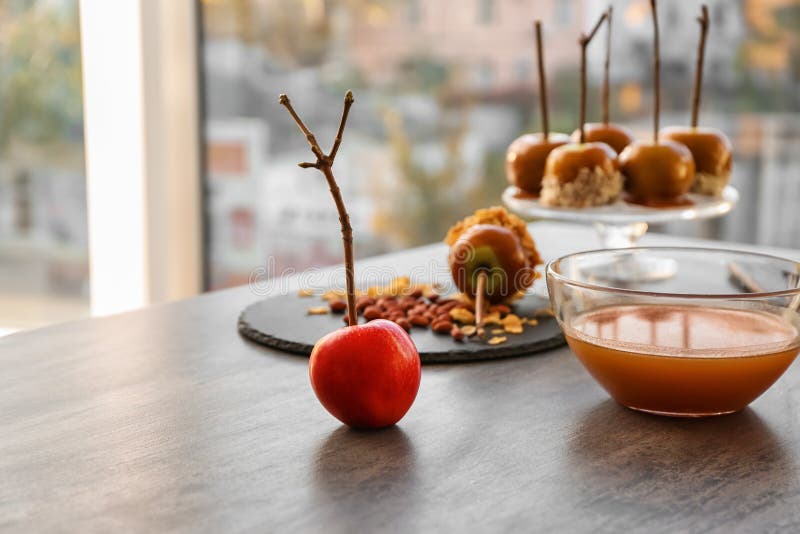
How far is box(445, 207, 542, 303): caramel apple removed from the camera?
1.23m

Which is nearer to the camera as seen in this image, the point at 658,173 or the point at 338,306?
the point at 338,306

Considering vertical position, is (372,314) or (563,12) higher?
(563,12)

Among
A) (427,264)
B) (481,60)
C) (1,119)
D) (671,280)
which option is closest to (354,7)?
(481,60)

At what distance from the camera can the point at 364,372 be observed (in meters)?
0.83

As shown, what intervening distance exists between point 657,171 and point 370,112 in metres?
1.43

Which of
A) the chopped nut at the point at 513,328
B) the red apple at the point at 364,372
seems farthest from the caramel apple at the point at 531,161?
the red apple at the point at 364,372

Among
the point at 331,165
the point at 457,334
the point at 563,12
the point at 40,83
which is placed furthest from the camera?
the point at 40,83

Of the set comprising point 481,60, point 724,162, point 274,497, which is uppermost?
point 481,60

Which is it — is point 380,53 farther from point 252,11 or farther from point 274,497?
point 274,497

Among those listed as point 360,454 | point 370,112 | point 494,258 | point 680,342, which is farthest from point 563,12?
point 360,454

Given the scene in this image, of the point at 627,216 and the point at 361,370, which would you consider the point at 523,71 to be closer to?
the point at 627,216

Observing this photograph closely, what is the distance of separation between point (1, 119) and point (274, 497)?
241 centimetres

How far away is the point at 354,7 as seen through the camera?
2.64m

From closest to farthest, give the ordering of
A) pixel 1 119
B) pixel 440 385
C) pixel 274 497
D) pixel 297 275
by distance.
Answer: pixel 274 497 → pixel 440 385 → pixel 297 275 → pixel 1 119
